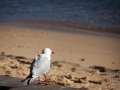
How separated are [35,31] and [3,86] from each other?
5812 millimetres

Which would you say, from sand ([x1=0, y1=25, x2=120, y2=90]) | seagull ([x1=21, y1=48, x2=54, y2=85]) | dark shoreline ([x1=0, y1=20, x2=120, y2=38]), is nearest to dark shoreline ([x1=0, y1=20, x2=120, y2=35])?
dark shoreline ([x1=0, y1=20, x2=120, y2=38])

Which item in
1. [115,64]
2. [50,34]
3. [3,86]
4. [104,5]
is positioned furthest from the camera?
[104,5]

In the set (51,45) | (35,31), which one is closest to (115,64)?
(51,45)

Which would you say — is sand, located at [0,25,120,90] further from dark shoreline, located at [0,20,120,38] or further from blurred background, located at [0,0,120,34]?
blurred background, located at [0,0,120,34]

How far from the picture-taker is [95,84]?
5375 mm

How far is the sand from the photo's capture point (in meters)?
5.59

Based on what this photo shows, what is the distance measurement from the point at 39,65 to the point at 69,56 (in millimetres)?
2727

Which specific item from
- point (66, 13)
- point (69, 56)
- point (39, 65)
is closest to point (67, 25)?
point (66, 13)

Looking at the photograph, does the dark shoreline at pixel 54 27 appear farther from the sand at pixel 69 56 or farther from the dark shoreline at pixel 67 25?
the sand at pixel 69 56

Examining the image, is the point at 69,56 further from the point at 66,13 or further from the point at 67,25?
the point at 66,13

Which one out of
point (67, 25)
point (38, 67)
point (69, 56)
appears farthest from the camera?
point (67, 25)

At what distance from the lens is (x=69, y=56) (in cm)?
717

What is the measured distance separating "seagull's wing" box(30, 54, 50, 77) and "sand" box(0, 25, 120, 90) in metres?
0.76

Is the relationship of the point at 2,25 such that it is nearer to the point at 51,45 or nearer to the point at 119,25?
the point at 51,45
